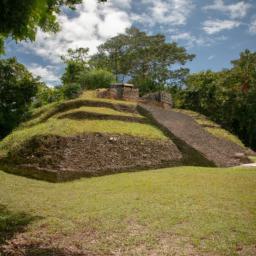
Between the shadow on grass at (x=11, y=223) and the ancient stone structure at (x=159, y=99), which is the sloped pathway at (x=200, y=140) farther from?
the shadow on grass at (x=11, y=223)

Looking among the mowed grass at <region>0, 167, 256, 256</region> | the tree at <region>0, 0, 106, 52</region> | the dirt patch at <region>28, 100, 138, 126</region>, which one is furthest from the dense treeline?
the tree at <region>0, 0, 106, 52</region>

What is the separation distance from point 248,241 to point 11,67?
77.8ft

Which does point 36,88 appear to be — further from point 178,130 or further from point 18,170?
point 18,170

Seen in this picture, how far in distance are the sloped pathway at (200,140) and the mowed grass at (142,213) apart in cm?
384

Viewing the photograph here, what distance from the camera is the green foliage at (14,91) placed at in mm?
25094

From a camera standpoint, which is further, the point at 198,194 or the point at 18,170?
the point at 18,170

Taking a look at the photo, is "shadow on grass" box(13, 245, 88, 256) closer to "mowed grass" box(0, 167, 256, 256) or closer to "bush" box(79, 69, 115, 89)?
"mowed grass" box(0, 167, 256, 256)

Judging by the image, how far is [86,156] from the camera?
42.4ft

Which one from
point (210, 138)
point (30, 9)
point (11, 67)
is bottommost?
point (210, 138)

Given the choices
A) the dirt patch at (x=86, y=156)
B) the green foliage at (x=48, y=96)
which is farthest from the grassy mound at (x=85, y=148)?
the green foliage at (x=48, y=96)

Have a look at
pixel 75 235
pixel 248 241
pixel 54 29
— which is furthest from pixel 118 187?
pixel 54 29

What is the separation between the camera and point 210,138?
17.9m

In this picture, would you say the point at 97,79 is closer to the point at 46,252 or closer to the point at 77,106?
the point at 77,106

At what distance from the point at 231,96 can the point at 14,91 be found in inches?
648
